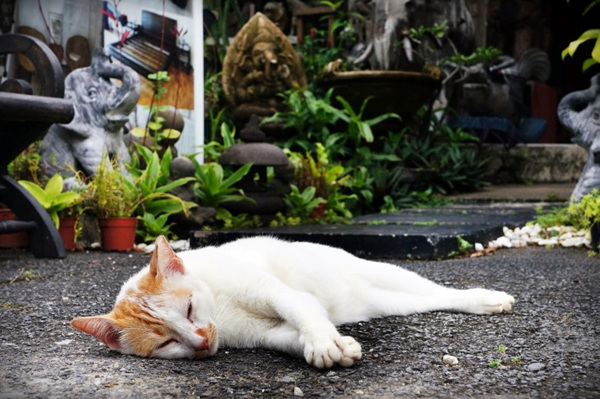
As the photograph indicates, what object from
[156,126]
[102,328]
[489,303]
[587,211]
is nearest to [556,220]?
[587,211]

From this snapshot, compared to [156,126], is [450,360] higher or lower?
lower

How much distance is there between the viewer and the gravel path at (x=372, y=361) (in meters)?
1.78

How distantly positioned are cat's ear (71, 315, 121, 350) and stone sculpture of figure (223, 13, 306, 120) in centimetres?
643

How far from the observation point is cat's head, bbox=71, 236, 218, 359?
77.4 inches

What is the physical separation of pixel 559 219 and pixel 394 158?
8.65 feet

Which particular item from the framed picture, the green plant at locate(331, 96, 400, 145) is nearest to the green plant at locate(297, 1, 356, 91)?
the green plant at locate(331, 96, 400, 145)

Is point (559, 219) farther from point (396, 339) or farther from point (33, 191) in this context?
point (33, 191)

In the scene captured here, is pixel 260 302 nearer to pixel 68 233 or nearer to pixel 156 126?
pixel 68 233

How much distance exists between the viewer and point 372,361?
2059 mm

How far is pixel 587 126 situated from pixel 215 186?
9.57ft

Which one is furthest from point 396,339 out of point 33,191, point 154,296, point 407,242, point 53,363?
point 33,191

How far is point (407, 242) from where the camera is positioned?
4.39 m

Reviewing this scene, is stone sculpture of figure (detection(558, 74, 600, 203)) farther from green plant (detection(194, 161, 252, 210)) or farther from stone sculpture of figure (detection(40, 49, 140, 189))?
stone sculpture of figure (detection(40, 49, 140, 189))

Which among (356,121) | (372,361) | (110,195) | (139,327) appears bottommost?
(372,361)
